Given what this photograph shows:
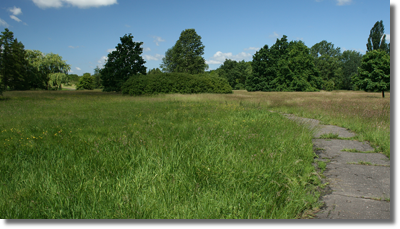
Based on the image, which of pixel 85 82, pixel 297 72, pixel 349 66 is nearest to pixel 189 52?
pixel 297 72

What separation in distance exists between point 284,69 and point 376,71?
27.7m

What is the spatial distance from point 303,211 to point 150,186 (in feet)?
6.16

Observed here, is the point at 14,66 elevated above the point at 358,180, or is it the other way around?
the point at 14,66

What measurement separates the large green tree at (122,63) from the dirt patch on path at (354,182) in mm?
33010

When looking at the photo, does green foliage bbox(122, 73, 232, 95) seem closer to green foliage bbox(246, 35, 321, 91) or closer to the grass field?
the grass field

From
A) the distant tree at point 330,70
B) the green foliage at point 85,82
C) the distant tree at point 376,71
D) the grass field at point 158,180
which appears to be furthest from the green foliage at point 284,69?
the green foliage at point 85,82

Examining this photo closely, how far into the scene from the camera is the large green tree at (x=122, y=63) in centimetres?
3406

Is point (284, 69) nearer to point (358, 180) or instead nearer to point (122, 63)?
point (122, 63)

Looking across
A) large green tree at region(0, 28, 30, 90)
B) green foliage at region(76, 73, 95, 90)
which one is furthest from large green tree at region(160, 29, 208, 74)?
green foliage at region(76, 73, 95, 90)

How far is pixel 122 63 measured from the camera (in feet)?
112

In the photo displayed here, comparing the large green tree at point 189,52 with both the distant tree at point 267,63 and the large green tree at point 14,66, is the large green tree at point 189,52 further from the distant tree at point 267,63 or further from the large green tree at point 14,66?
the large green tree at point 14,66

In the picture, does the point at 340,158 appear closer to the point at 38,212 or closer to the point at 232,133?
the point at 232,133

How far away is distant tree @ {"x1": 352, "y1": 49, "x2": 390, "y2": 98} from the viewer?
2280 centimetres
